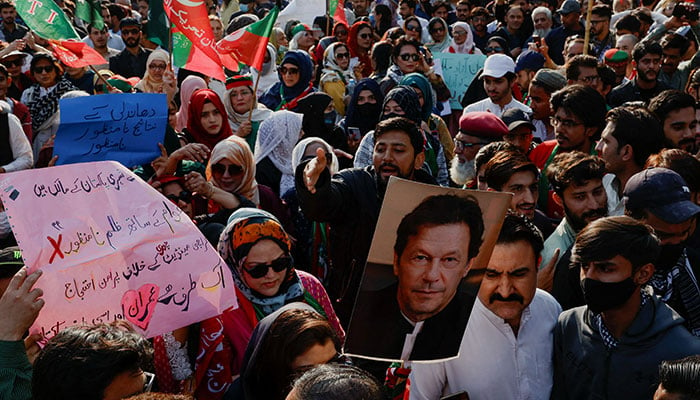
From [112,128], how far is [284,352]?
6.96 feet

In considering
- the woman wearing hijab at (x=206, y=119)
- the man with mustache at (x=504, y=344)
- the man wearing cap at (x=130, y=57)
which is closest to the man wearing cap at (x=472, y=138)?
the woman wearing hijab at (x=206, y=119)

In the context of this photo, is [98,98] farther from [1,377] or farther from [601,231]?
[601,231]

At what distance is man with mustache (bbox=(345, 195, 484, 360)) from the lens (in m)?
2.29

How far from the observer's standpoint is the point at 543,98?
624 centimetres

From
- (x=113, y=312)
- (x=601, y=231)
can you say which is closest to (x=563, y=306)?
(x=601, y=231)

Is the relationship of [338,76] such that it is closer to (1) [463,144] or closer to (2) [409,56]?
(2) [409,56]

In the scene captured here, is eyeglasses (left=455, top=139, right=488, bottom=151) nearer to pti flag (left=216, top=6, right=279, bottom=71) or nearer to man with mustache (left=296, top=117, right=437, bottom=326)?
man with mustache (left=296, top=117, right=437, bottom=326)

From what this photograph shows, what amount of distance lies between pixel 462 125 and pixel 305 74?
2648 mm

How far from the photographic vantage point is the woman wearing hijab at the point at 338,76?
791cm

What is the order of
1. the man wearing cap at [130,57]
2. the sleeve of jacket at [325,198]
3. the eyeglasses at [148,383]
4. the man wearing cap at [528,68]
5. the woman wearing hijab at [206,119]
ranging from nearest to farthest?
1. the eyeglasses at [148,383]
2. the sleeve of jacket at [325,198]
3. the woman wearing hijab at [206,119]
4. the man wearing cap at [528,68]
5. the man wearing cap at [130,57]

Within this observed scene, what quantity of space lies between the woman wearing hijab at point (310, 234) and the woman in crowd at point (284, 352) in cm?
181

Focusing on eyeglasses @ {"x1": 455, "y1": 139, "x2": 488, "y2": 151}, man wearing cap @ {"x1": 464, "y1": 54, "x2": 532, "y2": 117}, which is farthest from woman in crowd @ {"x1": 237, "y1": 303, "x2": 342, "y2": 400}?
man wearing cap @ {"x1": 464, "y1": 54, "x2": 532, "y2": 117}

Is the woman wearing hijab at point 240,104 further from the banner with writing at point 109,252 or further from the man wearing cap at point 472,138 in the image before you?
the banner with writing at point 109,252

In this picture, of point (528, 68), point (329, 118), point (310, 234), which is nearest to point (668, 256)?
point (310, 234)
